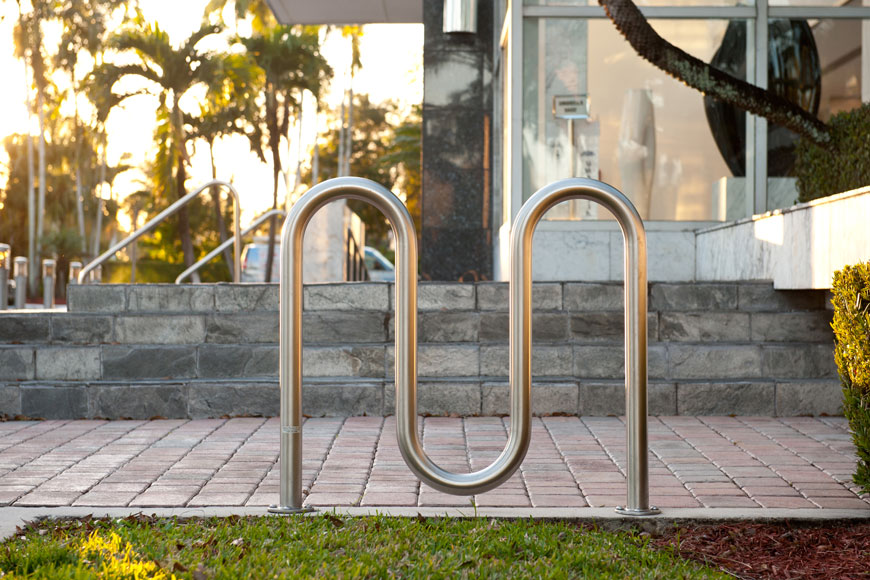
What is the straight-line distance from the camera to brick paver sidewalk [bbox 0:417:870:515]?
4172 mm

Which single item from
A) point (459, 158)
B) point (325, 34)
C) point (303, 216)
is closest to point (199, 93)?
point (325, 34)

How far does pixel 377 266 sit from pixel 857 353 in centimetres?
2443

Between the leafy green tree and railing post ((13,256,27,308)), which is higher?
the leafy green tree

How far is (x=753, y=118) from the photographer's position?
1027cm

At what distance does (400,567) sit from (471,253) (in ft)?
31.0

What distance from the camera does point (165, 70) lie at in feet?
89.2

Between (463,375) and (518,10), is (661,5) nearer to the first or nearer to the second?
(518,10)

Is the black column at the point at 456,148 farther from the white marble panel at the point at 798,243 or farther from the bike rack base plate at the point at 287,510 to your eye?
the bike rack base plate at the point at 287,510

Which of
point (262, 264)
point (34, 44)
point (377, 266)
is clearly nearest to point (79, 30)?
point (34, 44)

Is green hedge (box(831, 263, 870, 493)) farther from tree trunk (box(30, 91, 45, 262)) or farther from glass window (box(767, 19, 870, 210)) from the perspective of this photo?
tree trunk (box(30, 91, 45, 262))

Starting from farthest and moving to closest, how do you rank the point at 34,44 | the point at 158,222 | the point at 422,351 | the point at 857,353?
the point at 34,44, the point at 158,222, the point at 422,351, the point at 857,353

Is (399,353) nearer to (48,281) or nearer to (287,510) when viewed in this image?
(287,510)

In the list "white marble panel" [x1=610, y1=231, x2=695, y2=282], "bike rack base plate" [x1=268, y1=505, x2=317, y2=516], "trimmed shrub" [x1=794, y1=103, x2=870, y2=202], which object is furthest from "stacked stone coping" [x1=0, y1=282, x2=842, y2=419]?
"bike rack base plate" [x1=268, y1=505, x2=317, y2=516]

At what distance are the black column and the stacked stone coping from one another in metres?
5.05
